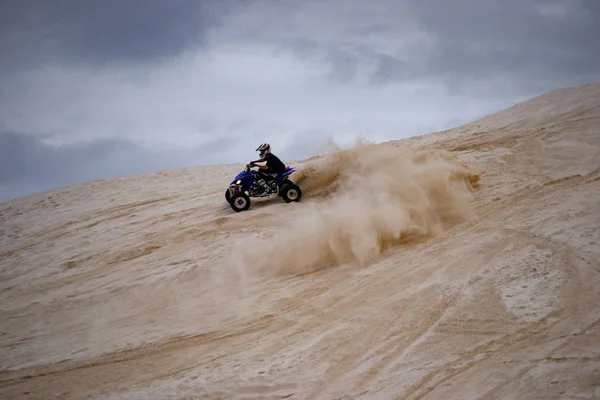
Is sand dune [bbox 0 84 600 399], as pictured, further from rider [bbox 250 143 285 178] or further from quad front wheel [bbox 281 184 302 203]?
rider [bbox 250 143 285 178]

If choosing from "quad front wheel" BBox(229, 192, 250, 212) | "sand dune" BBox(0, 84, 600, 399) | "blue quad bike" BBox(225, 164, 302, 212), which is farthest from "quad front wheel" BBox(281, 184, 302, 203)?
"quad front wheel" BBox(229, 192, 250, 212)

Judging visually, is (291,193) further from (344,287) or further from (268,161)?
(344,287)

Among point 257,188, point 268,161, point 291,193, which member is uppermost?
point 268,161

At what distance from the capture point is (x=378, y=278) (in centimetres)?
941

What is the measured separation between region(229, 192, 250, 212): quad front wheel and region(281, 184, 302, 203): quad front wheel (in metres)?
1.04

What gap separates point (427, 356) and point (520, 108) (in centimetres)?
1672

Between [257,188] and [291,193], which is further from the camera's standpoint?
[291,193]

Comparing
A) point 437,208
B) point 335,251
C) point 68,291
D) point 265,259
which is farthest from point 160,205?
point 437,208

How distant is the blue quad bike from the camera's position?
13648 millimetres

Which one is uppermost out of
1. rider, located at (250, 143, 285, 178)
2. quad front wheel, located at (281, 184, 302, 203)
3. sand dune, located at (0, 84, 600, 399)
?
rider, located at (250, 143, 285, 178)

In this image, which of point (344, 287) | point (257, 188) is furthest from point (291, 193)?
point (344, 287)

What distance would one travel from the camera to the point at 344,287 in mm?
9352

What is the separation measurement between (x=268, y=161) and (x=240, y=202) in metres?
1.42

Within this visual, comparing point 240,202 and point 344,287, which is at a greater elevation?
point 240,202
